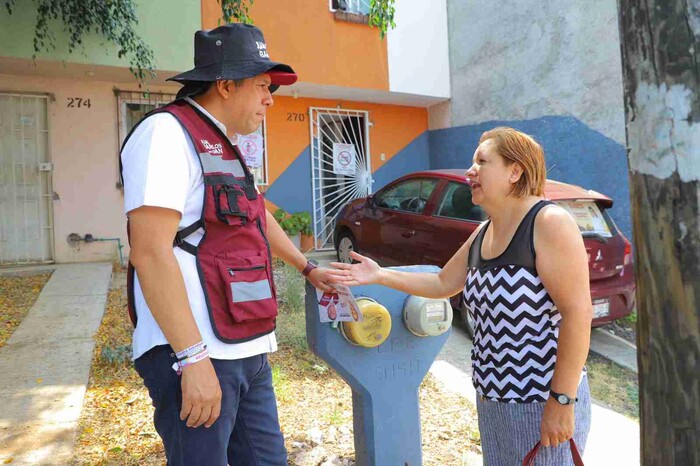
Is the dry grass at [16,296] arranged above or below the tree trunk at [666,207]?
below

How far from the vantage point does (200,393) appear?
1.55m

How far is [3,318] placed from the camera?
528 cm

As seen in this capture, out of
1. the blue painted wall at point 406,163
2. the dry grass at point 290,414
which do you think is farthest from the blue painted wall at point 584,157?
the dry grass at point 290,414

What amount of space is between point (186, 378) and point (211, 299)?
236 millimetres

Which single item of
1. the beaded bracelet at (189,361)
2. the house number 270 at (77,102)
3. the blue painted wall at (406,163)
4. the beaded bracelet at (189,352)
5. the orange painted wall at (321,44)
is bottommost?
the beaded bracelet at (189,361)

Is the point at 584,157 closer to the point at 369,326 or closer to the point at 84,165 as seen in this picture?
the point at 369,326

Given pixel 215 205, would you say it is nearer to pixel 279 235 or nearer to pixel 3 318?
pixel 279 235

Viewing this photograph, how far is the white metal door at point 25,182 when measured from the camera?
792 centimetres

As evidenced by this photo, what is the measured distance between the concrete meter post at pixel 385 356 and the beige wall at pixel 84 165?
681cm

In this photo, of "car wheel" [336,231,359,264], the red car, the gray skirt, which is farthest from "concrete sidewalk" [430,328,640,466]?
"car wheel" [336,231,359,264]

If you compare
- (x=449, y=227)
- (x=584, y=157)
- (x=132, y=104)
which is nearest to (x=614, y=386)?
(x=449, y=227)

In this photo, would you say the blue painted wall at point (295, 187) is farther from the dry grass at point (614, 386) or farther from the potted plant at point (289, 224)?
the dry grass at point (614, 386)

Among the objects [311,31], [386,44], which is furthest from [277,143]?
[386,44]

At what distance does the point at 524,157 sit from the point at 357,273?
2.87ft
